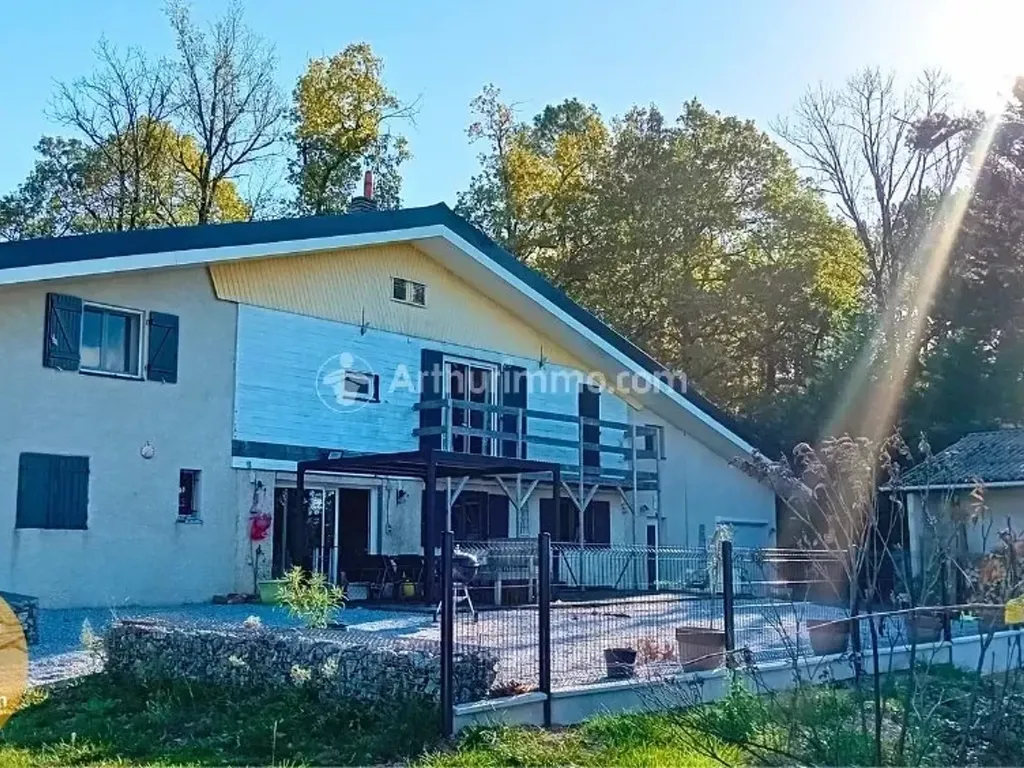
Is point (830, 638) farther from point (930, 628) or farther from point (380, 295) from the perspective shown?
point (380, 295)

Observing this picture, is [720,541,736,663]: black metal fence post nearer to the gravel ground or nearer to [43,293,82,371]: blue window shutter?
the gravel ground

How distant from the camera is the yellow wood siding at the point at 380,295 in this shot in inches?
702

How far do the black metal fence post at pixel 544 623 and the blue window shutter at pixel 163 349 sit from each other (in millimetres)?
9379

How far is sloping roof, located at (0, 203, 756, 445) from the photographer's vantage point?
561 inches

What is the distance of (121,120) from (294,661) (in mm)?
28017

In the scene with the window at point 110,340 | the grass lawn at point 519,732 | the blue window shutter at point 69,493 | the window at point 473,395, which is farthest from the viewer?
the window at point 473,395

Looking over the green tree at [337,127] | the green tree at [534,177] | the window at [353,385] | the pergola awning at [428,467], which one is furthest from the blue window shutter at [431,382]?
the green tree at [337,127]

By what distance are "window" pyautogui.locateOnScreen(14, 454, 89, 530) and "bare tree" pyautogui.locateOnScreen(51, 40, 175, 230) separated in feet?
60.6

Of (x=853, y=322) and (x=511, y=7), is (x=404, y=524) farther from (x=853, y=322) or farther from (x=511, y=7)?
(x=853, y=322)

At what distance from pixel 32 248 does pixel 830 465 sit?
977 centimetres

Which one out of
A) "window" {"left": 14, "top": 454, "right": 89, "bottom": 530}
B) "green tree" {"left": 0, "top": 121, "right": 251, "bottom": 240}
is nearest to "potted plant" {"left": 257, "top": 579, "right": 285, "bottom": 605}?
"window" {"left": 14, "top": 454, "right": 89, "bottom": 530}

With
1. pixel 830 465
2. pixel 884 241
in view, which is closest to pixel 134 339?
pixel 830 465

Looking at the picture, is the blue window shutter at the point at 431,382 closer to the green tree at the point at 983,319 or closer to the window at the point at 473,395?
the window at the point at 473,395

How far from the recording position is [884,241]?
33625 millimetres
